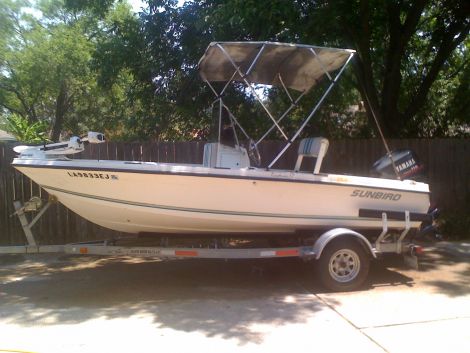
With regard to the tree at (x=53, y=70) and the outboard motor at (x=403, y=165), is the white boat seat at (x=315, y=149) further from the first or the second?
the tree at (x=53, y=70)

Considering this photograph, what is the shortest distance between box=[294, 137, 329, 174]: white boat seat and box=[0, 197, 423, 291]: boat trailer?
93 cm

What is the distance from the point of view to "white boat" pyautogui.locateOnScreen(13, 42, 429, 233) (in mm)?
6316

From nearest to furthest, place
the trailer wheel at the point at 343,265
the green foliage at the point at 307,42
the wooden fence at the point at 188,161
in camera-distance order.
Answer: the trailer wheel at the point at 343,265
the green foliage at the point at 307,42
the wooden fence at the point at 188,161

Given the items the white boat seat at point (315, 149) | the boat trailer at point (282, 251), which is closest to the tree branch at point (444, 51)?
the white boat seat at point (315, 149)

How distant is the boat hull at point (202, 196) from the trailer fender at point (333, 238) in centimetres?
28

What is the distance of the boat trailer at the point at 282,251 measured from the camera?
21.5ft

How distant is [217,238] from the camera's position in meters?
7.00

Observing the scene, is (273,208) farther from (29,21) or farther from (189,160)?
(29,21)

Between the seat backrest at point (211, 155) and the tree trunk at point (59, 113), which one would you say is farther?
the tree trunk at point (59, 113)

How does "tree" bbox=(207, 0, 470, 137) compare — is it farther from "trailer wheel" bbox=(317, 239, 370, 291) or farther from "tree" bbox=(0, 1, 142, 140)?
"tree" bbox=(0, 1, 142, 140)

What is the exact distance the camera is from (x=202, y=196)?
252 inches

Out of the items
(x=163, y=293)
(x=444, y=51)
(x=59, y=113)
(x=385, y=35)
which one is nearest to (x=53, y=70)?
(x=59, y=113)

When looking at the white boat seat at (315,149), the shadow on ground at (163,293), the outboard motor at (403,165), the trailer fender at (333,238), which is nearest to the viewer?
the shadow on ground at (163,293)

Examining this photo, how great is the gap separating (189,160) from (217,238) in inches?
122
